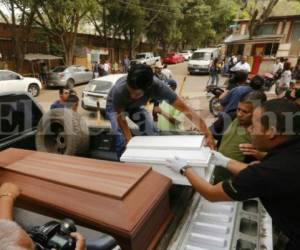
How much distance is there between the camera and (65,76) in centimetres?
1488

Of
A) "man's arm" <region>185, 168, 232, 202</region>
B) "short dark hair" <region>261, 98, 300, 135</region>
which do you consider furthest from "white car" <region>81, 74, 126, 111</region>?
"short dark hair" <region>261, 98, 300, 135</region>

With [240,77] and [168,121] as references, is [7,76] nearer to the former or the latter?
[168,121]

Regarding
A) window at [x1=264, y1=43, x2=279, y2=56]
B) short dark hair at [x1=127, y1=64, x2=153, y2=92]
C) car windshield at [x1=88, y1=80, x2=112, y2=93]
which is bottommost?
car windshield at [x1=88, y1=80, x2=112, y2=93]

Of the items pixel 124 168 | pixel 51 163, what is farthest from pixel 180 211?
pixel 51 163

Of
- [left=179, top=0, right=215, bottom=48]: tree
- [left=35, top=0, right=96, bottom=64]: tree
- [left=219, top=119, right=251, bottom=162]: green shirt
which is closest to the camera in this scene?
[left=219, top=119, right=251, bottom=162]: green shirt

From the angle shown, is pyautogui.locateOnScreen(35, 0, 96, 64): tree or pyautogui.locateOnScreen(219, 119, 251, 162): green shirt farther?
pyautogui.locateOnScreen(35, 0, 96, 64): tree

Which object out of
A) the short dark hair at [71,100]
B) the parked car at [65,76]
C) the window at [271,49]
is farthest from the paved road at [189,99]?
the window at [271,49]

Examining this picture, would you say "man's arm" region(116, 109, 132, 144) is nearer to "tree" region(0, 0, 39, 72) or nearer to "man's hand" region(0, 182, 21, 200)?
"man's hand" region(0, 182, 21, 200)

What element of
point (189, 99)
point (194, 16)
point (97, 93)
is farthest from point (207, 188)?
point (194, 16)

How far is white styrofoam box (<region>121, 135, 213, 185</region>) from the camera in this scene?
5.99ft

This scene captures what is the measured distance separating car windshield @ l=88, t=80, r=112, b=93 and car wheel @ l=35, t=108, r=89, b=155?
5.96 meters

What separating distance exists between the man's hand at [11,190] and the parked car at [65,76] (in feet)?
43.2

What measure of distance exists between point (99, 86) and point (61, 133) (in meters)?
6.26

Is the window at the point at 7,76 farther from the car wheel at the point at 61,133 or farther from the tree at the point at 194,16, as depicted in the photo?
the tree at the point at 194,16
